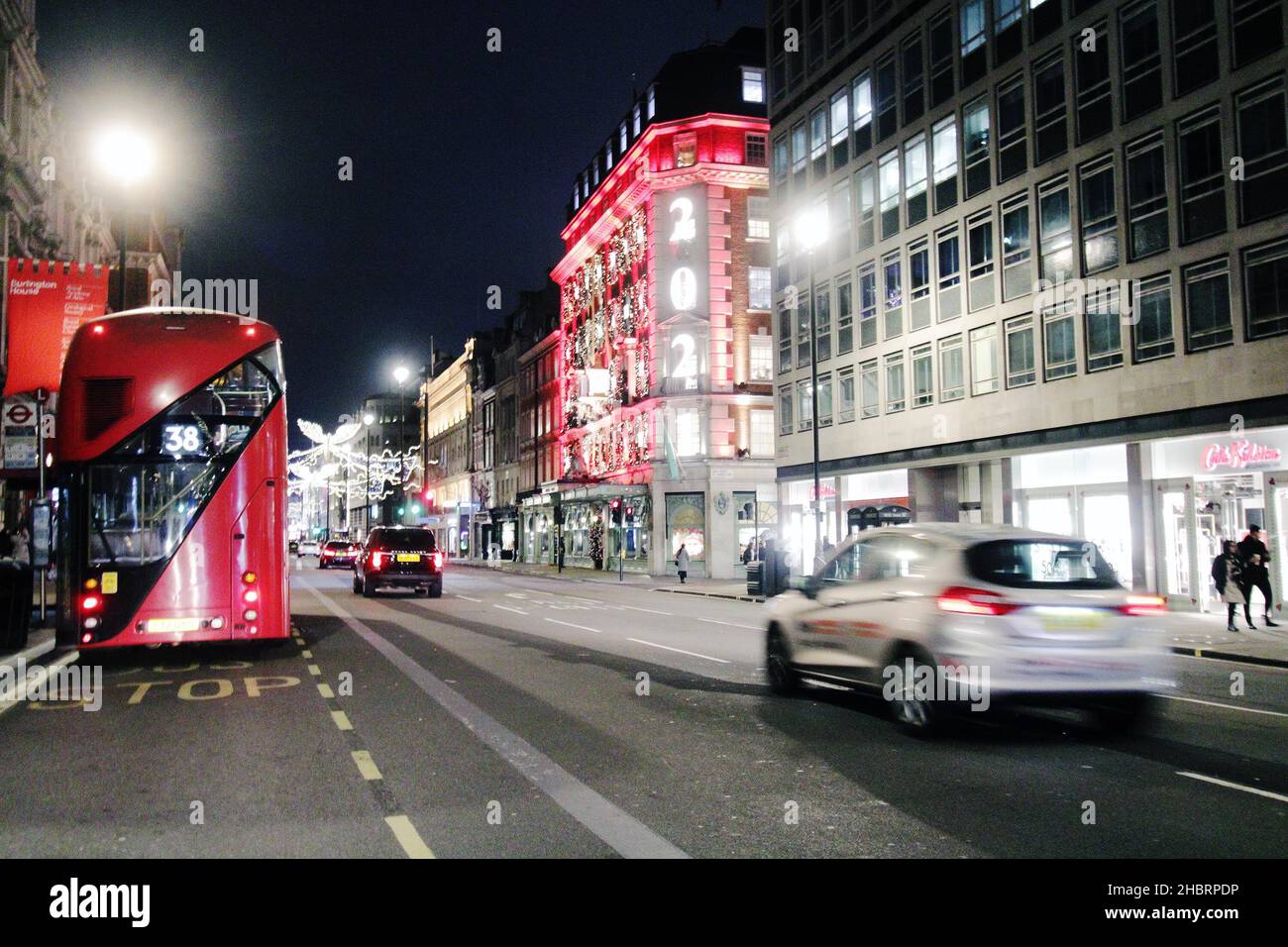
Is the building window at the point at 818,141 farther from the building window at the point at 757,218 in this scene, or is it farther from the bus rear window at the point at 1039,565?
the bus rear window at the point at 1039,565

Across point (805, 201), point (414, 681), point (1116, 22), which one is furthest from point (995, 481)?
point (414, 681)

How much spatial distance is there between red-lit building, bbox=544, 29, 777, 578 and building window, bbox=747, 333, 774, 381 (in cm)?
5

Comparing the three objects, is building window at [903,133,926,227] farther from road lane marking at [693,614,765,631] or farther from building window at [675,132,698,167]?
building window at [675,132,698,167]

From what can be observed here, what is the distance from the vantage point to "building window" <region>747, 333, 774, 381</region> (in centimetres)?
5019

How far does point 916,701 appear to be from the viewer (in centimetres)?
908

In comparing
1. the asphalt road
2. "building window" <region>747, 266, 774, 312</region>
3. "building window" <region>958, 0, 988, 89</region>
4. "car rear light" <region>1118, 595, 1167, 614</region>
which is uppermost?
"building window" <region>958, 0, 988, 89</region>

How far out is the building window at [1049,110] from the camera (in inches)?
1109

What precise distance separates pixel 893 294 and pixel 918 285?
151cm

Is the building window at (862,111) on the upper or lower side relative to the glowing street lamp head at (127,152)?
upper

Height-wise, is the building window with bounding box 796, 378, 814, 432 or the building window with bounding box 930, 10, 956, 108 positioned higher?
the building window with bounding box 930, 10, 956, 108

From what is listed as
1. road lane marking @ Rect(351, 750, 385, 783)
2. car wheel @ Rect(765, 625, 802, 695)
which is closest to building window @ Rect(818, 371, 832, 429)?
car wheel @ Rect(765, 625, 802, 695)

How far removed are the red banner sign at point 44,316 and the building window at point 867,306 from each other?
23.6 m

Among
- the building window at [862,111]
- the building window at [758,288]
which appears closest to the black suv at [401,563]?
the building window at [862,111]

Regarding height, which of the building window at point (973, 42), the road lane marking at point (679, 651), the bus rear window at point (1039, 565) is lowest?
the road lane marking at point (679, 651)
